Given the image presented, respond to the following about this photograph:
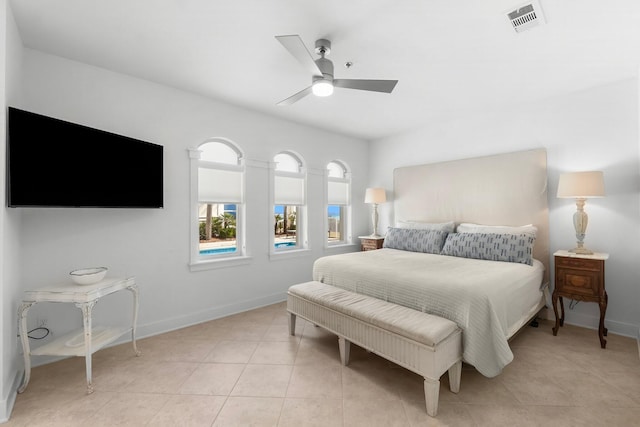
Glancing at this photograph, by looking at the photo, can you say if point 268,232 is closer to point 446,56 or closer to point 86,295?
point 86,295

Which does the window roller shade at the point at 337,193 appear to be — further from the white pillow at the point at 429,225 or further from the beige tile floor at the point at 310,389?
the beige tile floor at the point at 310,389

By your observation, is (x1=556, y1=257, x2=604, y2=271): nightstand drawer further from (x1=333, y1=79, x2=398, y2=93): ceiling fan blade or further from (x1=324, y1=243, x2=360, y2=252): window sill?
(x1=324, y1=243, x2=360, y2=252): window sill

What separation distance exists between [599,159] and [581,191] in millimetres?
624

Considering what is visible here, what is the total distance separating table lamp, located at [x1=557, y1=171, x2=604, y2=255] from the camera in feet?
9.28

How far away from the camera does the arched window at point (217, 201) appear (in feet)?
11.1

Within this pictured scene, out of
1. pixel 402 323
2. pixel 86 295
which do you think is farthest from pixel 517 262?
pixel 86 295

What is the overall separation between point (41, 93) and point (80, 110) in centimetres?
27

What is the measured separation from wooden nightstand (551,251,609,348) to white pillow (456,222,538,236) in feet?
Answer: 1.36

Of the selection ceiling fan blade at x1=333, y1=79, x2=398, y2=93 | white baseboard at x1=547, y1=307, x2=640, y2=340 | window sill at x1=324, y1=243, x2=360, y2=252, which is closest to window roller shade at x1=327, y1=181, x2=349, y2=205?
window sill at x1=324, y1=243, x2=360, y2=252

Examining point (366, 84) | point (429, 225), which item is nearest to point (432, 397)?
point (366, 84)

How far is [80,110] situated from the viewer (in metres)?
2.62

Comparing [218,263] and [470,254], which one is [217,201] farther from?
[470,254]

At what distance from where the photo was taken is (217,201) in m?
3.57

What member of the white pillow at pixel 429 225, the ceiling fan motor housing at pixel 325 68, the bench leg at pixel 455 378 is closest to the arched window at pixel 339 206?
the white pillow at pixel 429 225
